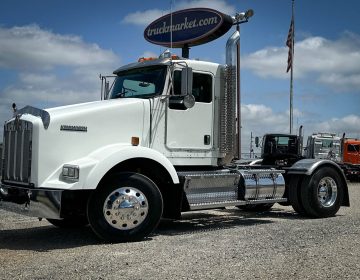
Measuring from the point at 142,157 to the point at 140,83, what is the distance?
5.76 feet

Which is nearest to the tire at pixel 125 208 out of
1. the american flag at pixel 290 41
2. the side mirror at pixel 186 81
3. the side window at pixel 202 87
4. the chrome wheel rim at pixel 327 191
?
the side mirror at pixel 186 81

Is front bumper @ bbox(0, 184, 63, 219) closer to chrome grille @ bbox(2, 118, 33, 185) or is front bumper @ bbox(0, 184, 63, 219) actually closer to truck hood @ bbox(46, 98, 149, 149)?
chrome grille @ bbox(2, 118, 33, 185)

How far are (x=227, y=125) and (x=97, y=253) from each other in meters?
3.71

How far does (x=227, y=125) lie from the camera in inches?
355

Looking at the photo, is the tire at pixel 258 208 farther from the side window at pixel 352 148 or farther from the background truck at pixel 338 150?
the side window at pixel 352 148

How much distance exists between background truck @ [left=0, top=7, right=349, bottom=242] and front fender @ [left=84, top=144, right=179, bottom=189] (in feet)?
0.05

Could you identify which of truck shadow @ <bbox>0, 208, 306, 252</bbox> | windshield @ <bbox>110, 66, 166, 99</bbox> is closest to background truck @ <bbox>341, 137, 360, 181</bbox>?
truck shadow @ <bbox>0, 208, 306, 252</bbox>

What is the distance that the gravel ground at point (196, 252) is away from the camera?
528 centimetres

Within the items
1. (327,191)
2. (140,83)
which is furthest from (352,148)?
(140,83)

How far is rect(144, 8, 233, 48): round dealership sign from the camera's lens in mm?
9562

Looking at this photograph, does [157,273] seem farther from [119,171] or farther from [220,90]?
[220,90]

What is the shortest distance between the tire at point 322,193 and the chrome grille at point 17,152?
5584 mm

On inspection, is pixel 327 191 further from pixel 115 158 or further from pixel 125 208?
pixel 115 158

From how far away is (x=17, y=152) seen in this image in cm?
745
